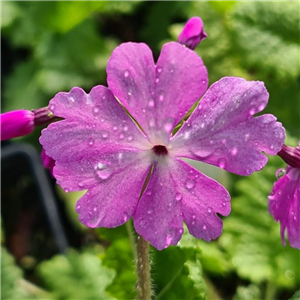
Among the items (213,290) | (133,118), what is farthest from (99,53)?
(133,118)

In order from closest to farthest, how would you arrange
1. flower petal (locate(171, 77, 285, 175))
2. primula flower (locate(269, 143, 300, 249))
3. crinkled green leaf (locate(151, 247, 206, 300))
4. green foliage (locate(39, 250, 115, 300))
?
flower petal (locate(171, 77, 285, 175))
primula flower (locate(269, 143, 300, 249))
crinkled green leaf (locate(151, 247, 206, 300))
green foliage (locate(39, 250, 115, 300))

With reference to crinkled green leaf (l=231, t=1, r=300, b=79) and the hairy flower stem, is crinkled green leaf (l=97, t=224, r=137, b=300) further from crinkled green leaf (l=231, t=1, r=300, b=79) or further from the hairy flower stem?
crinkled green leaf (l=231, t=1, r=300, b=79)

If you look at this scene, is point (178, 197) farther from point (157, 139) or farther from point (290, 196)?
point (290, 196)

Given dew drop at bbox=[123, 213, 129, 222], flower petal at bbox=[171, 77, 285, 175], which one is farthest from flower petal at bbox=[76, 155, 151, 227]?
flower petal at bbox=[171, 77, 285, 175]

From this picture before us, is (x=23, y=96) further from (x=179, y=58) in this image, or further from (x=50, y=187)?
(x=179, y=58)

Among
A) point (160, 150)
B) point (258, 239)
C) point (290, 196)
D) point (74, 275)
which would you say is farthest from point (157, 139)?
point (74, 275)
